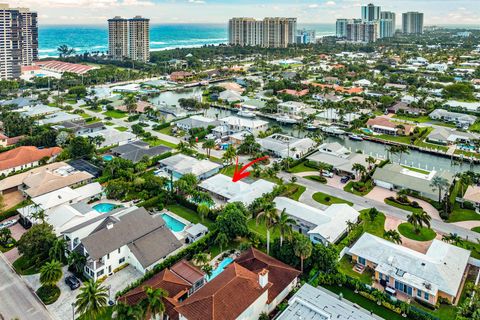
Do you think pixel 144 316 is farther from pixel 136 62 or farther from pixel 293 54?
pixel 293 54

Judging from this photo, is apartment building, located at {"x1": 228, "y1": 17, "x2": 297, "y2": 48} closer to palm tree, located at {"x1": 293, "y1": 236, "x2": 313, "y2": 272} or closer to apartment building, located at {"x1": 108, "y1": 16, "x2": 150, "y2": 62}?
apartment building, located at {"x1": 108, "y1": 16, "x2": 150, "y2": 62}

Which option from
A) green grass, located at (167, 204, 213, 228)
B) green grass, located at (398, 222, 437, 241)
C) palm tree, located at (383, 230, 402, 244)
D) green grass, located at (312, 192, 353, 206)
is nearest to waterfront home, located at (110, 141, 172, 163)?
green grass, located at (167, 204, 213, 228)

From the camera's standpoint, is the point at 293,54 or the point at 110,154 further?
the point at 293,54

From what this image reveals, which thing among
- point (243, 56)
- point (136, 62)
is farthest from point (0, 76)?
point (243, 56)

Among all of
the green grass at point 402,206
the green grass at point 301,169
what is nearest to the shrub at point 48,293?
the green grass at point 301,169

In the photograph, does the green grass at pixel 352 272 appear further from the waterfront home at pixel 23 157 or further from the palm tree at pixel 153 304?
the waterfront home at pixel 23 157

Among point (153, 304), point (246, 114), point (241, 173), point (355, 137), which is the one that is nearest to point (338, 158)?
point (241, 173)

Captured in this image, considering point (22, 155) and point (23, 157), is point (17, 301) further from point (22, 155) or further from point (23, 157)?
point (22, 155)
